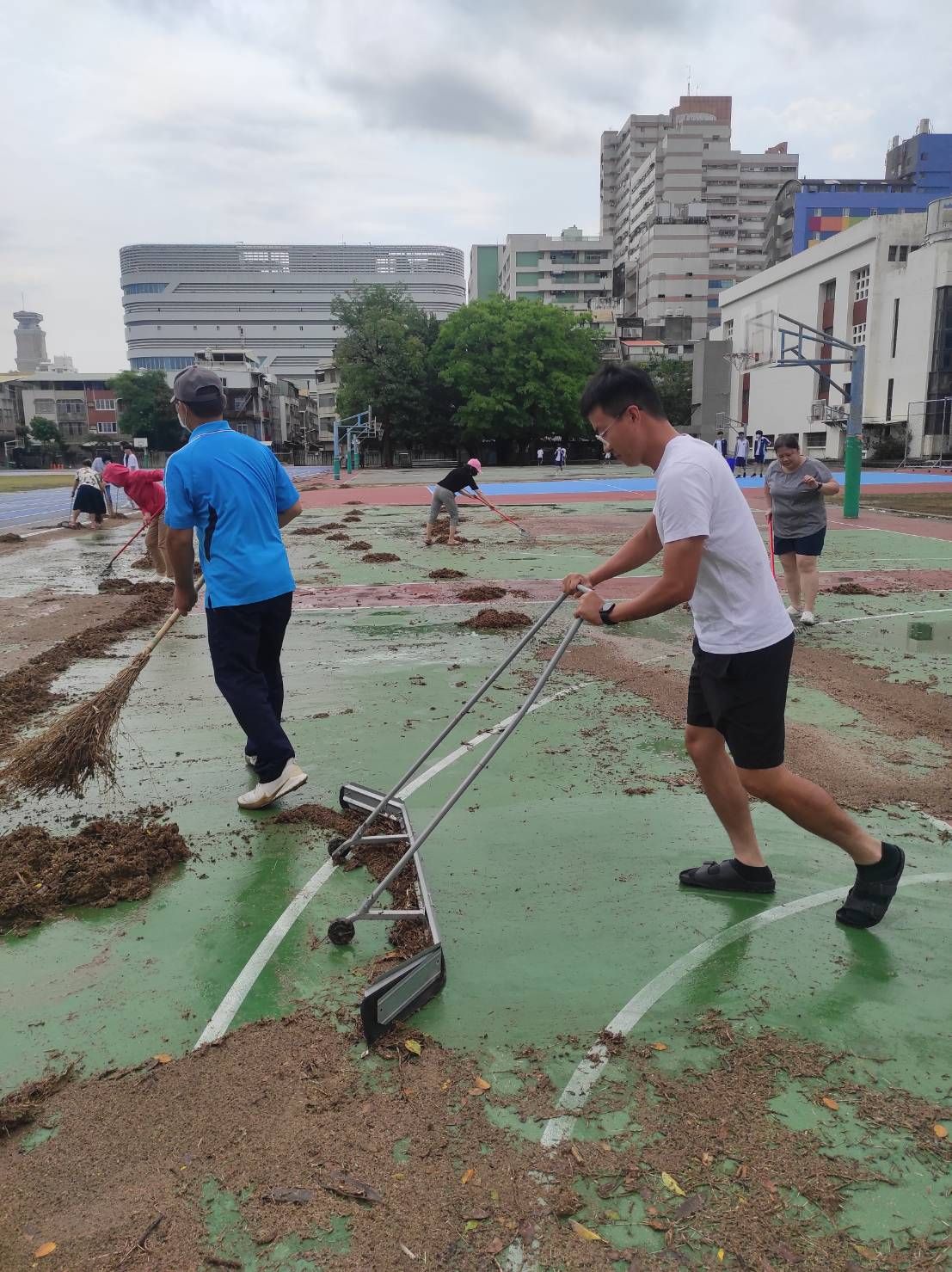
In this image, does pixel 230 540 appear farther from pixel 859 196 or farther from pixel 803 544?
pixel 859 196

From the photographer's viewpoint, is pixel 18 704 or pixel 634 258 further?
pixel 634 258

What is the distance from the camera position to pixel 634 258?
383ft

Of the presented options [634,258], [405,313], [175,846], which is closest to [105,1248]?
[175,846]

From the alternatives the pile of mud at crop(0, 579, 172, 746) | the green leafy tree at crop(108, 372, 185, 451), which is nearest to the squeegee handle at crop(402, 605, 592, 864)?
the pile of mud at crop(0, 579, 172, 746)

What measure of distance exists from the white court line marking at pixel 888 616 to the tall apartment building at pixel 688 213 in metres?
96.3

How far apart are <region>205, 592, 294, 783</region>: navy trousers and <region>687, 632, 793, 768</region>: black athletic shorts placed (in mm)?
2224

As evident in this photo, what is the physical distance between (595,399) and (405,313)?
232ft

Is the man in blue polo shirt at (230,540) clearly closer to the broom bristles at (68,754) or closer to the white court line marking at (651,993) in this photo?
the broom bristles at (68,754)

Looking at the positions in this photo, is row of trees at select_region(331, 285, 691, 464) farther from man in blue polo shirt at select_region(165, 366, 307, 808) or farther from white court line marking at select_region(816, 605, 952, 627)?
man in blue polo shirt at select_region(165, 366, 307, 808)

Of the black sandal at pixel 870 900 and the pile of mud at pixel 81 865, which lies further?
the pile of mud at pixel 81 865

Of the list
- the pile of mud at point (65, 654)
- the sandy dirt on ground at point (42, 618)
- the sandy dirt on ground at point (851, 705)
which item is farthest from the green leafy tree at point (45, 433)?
the sandy dirt on ground at point (851, 705)

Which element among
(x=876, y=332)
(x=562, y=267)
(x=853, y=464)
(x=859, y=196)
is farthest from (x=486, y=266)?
(x=853, y=464)

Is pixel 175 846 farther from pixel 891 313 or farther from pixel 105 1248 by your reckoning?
pixel 891 313

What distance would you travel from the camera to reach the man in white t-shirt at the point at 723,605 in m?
2.99
